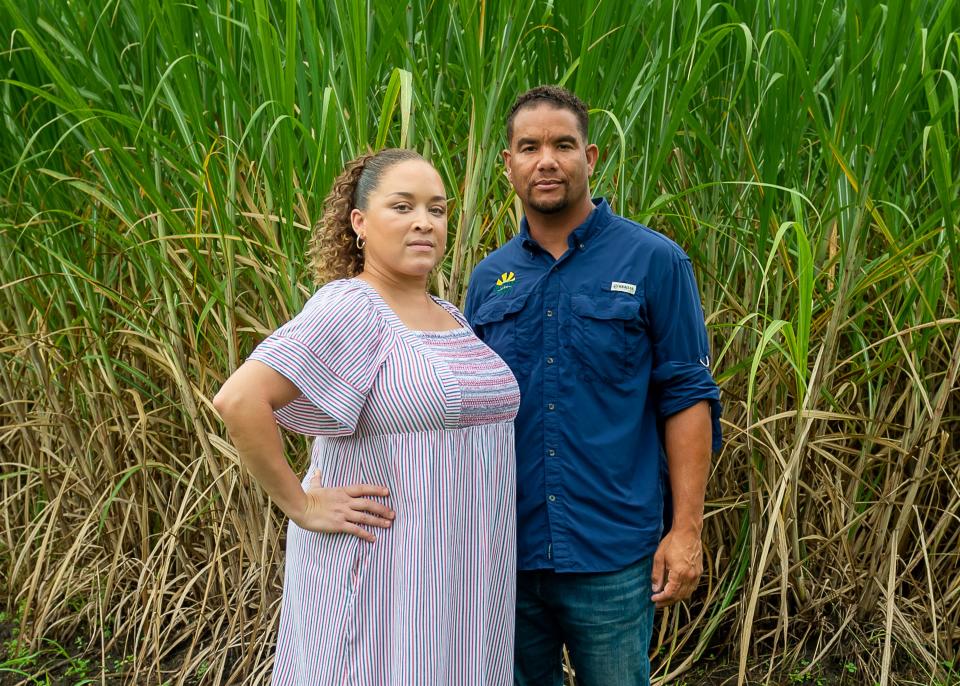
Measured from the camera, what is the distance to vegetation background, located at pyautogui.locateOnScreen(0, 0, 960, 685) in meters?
2.03

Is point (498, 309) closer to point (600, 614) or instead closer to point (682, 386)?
point (682, 386)

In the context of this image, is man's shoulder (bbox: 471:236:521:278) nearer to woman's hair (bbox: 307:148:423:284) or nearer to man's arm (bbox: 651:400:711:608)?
woman's hair (bbox: 307:148:423:284)

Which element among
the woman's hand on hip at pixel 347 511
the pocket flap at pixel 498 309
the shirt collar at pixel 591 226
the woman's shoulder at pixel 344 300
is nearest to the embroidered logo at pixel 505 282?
the pocket flap at pixel 498 309

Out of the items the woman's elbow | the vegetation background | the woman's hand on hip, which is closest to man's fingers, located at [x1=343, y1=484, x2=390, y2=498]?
the woman's hand on hip

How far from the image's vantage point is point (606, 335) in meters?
1.60

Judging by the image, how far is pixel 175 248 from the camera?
2416mm

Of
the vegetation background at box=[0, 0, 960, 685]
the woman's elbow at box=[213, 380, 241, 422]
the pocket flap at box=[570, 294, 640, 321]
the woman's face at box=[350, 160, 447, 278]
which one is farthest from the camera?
the vegetation background at box=[0, 0, 960, 685]

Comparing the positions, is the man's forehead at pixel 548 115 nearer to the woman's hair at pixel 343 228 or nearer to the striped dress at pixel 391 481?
the woman's hair at pixel 343 228

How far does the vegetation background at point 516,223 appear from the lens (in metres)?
2.03

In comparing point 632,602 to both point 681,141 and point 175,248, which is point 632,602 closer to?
point 681,141

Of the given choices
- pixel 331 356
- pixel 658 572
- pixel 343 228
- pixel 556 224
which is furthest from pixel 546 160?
pixel 658 572

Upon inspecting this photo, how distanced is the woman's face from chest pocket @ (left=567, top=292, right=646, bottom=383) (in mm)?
277

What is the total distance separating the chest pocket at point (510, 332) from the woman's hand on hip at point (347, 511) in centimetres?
37

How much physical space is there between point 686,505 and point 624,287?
38 centimetres
